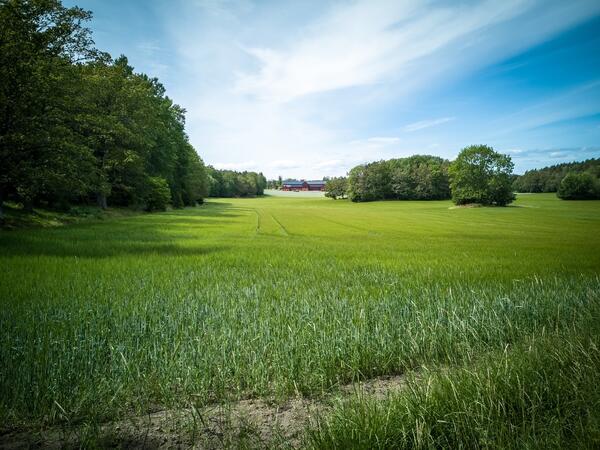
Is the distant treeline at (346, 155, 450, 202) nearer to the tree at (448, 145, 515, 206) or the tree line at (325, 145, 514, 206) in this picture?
the tree line at (325, 145, 514, 206)

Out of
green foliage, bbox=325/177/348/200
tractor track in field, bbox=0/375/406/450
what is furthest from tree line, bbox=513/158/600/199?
tractor track in field, bbox=0/375/406/450

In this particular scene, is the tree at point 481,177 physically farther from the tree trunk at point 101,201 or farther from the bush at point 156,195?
the tree trunk at point 101,201

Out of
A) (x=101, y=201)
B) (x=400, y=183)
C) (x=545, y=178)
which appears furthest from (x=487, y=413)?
(x=545, y=178)

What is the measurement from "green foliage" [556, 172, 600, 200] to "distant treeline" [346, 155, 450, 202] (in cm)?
3793

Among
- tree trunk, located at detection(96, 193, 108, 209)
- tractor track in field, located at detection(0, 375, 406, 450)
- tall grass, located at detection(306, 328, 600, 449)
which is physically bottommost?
tractor track in field, located at detection(0, 375, 406, 450)

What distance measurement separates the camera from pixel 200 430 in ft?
11.6

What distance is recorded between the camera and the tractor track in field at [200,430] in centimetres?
325

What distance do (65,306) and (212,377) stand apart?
4.38m

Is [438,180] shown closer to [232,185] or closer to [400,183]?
[400,183]

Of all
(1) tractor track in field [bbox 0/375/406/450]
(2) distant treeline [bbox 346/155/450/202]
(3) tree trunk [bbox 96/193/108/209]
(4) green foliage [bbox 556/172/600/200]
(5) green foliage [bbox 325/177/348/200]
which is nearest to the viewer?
(1) tractor track in field [bbox 0/375/406/450]

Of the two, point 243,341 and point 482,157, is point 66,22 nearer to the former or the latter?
point 243,341

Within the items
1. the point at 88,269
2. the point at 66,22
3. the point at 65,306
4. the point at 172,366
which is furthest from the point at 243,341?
the point at 66,22

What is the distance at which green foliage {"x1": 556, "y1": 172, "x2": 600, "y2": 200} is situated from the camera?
74.2 metres

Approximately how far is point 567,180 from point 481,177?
19.7 metres
